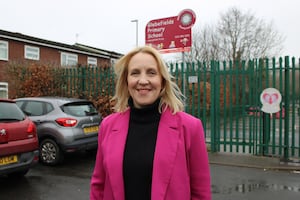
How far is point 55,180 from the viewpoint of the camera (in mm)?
5422

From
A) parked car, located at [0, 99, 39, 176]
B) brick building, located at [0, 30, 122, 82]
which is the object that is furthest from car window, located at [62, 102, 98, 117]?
brick building, located at [0, 30, 122, 82]

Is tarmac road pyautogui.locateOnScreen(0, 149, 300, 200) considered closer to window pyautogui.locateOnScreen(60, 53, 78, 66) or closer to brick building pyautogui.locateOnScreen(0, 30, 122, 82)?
brick building pyautogui.locateOnScreen(0, 30, 122, 82)

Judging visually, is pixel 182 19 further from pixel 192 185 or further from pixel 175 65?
pixel 192 185

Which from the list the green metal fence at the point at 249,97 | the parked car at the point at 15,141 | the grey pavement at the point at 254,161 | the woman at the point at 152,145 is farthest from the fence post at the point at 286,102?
the woman at the point at 152,145

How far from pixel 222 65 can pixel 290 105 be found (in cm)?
196

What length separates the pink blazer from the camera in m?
1.61

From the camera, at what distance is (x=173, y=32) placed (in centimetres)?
839

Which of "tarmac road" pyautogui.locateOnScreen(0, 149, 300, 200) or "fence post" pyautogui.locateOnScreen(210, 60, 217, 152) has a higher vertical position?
"fence post" pyautogui.locateOnScreen(210, 60, 217, 152)

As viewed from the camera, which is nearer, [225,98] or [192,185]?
[192,185]

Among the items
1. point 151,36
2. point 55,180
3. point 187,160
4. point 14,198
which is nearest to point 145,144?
point 187,160

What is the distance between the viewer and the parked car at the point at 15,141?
15.4 ft

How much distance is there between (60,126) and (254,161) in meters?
4.68

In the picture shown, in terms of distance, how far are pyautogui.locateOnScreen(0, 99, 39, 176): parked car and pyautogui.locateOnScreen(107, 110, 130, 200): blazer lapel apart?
11.8ft

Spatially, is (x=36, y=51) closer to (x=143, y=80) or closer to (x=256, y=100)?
(x=256, y=100)
